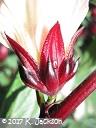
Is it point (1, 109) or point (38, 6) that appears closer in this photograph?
point (38, 6)

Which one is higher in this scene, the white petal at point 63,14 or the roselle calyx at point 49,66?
the white petal at point 63,14

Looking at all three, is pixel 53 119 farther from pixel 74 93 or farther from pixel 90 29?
pixel 90 29

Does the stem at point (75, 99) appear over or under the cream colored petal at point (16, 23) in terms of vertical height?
under

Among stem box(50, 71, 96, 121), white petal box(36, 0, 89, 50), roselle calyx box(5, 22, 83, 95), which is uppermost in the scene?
white petal box(36, 0, 89, 50)

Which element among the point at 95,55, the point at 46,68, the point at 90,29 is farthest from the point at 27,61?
the point at 90,29

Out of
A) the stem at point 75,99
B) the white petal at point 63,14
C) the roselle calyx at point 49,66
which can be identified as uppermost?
the white petal at point 63,14

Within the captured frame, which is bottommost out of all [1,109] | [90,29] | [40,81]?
[90,29]
